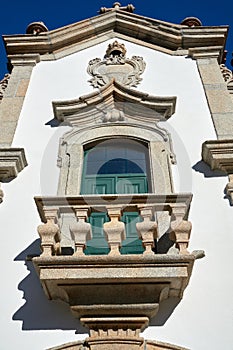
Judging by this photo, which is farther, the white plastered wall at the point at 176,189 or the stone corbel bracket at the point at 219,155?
the stone corbel bracket at the point at 219,155

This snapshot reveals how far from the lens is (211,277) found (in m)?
4.77

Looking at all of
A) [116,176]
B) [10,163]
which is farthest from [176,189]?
[10,163]

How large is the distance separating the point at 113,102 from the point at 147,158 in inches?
47.0

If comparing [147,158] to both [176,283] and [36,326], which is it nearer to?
[176,283]

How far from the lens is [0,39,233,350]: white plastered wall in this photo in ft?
14.4

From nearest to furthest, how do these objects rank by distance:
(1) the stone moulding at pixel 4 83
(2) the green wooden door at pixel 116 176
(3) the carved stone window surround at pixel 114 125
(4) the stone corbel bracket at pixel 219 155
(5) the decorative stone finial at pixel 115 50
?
1. (2) the green wooden door at pixel 116 176
2. (4) the stone corbel bracket at pixel 219 155
3. (3) the carved stone window surround at pixel 114 125
4. (1) the stone moulding at pixel 4 83
5. (5) the decorative stone finial at pixel 115 50

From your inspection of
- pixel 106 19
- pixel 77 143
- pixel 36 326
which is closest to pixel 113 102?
pixel 77 143

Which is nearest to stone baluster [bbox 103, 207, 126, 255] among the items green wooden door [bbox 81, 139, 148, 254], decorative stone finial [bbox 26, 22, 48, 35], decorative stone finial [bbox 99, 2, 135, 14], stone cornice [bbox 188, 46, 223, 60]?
green wooden door [bbox 81, 139, 148, 254]

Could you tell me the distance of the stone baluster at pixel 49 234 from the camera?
4.54 metres

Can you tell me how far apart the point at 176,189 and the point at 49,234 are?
1799 millimetres

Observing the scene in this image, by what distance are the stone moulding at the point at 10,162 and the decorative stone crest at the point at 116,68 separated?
7.02ft

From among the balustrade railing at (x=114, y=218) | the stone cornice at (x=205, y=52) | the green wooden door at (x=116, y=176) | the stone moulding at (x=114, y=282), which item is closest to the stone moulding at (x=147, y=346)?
the stone moulding at (x=114, y=282)

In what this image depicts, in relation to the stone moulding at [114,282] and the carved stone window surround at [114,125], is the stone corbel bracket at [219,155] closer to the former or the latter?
the carved stone window surround at [114,125]

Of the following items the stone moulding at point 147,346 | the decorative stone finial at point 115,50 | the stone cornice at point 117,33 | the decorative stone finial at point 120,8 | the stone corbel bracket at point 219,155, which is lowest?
the stone moulding at point 147,346
